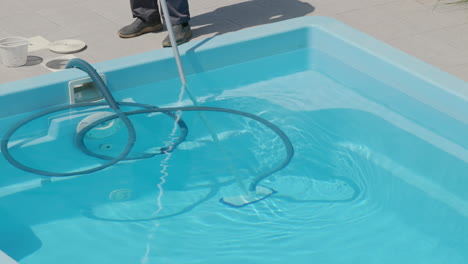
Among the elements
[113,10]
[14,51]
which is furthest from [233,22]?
[14,51]

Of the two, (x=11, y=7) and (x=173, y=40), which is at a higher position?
(x=173, y=40)

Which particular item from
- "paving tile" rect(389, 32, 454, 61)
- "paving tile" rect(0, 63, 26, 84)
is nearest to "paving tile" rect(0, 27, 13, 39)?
"paving tile" rect(0, 63, 26, 84)

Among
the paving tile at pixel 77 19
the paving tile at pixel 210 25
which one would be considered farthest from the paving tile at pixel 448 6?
the paving tile at pixel 77 19

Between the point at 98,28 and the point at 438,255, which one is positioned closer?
the point at 438,255

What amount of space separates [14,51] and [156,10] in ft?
3.12

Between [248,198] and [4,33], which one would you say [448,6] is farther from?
[4,33]

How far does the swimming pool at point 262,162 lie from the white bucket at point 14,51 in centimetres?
44

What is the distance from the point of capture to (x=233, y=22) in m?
4.67

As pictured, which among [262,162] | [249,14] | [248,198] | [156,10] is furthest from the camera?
[249,14]

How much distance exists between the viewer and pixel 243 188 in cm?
325

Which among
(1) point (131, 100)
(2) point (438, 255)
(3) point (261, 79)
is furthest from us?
(3) point (261, 79)

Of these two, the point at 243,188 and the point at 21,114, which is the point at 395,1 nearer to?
the point at 243,188

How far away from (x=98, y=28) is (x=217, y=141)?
1428mm

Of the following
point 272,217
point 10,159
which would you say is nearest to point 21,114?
point 10,159
